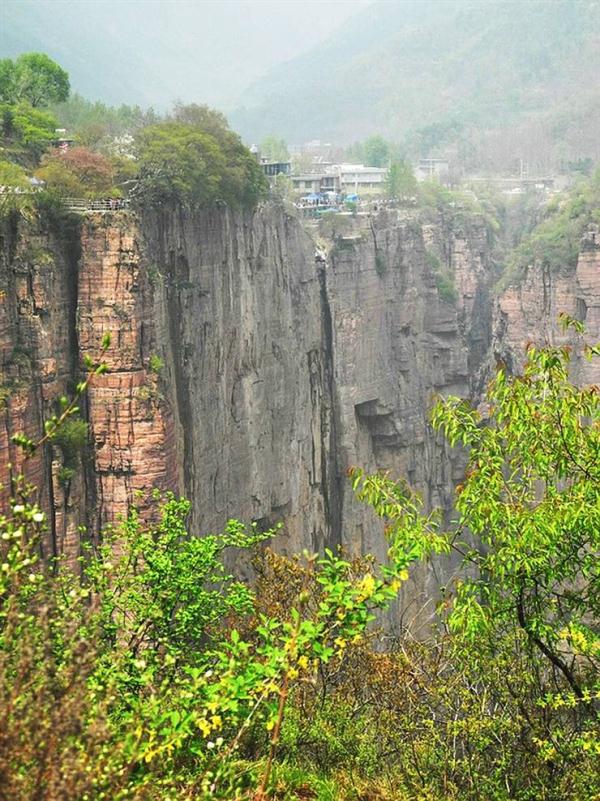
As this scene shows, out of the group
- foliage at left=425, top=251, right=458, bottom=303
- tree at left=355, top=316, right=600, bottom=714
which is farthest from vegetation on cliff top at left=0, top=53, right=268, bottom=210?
foliage at left=425, top=251, right=458, bottom=303

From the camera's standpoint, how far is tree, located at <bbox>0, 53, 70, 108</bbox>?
1320 inches

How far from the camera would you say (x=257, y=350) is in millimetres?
33062

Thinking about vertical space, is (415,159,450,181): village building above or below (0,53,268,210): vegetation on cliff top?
above

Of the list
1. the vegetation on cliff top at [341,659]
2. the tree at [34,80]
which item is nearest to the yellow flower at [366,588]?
the vegetation on cliff top at [341,659]

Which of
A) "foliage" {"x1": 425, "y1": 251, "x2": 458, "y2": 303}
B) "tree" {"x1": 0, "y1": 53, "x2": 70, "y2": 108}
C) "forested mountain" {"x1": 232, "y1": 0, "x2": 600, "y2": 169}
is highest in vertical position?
"forested mountain" {"x1": 232, "y1": 0, "x2": 600, "y2": 169}

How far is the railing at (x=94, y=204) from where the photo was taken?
76.1ft

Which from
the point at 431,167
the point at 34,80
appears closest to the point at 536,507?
the point at 34,80

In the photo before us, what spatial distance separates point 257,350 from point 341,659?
2011cm

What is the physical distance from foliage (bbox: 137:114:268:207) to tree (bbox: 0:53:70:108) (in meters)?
3.93

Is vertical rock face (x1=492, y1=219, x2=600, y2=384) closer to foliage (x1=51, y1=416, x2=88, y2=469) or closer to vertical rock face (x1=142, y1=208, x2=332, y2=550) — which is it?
vertical rock face (x1=142, y1=208, x2=332, y2=550)

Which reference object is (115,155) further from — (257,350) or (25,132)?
(257,350)

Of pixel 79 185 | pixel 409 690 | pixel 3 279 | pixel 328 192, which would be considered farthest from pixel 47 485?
pixel 328 192

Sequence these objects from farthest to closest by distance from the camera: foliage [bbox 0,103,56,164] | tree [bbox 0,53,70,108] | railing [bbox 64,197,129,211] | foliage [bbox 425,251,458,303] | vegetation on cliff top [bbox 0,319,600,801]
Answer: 1. foliage [bbox 425,251,458,303]
2. tree [bbox 0,53,70,108]
3. foliage [bbox 0,103,56,164]
4. railing [bbox 64,197,129,211]
5. vegetation on cliff top [bbox 0,319,600,801]

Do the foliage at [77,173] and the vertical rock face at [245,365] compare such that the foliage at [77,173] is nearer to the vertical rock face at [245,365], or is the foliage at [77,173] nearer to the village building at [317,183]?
the vertical rock face at [245,365]
